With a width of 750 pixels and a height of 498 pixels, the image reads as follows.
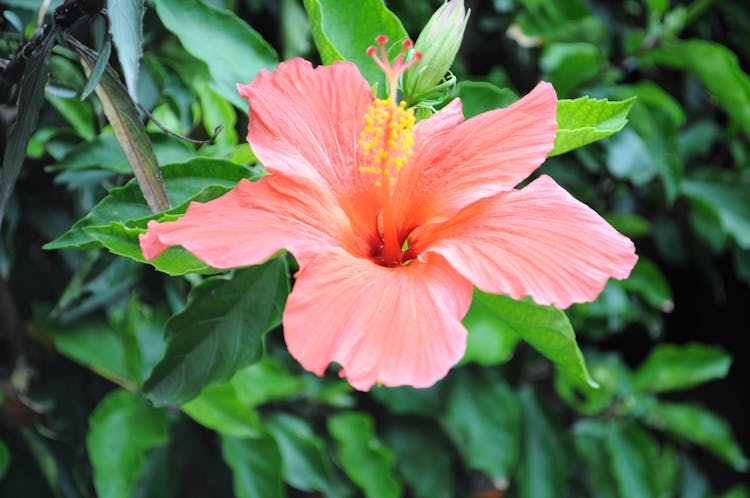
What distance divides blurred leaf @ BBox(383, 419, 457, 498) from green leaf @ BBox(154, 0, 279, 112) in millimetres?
904

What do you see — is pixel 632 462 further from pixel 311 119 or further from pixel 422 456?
pixel 311 119

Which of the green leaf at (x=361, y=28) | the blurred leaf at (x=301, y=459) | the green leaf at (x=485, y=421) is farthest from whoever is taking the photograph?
the green leaf at (x=485, y=421)

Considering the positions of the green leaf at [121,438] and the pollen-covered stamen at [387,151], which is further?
the green leaf at [121,438]

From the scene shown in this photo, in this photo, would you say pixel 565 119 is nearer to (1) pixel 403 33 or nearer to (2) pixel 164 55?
(1) pixel 403 33

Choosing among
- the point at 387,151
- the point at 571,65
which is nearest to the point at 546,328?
the point at 387,151

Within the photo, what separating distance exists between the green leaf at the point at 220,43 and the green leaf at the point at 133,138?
0.15m

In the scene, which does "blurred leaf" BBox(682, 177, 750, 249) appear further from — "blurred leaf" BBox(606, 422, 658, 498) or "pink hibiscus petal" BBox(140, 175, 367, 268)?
"pink hibiscus petal" BBox(140, 175, 367, 268)

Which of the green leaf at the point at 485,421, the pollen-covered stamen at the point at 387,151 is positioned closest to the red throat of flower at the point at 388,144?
the pollen-covered stamen at the point at 387,151

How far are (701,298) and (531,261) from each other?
163 centimetres

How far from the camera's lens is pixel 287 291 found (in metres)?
0.75

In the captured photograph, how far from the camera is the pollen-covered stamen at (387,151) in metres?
0.69

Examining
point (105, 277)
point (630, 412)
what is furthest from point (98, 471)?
point (630, 412)

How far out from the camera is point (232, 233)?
608 millimetres

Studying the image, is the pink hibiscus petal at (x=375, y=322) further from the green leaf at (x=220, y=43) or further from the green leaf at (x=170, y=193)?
the green leaf at (x=220, y=43)
